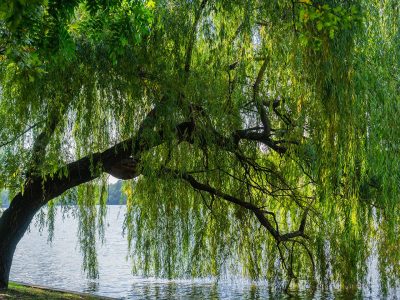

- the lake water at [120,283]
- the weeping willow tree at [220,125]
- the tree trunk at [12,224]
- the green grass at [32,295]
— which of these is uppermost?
the weeping willow tree at [220,125]

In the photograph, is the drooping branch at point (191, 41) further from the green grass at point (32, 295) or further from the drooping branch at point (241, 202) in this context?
the green grass at point (32, 295)

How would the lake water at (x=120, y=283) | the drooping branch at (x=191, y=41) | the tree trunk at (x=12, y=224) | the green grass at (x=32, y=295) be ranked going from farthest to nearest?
1. the lake water at (x=120, y=283)
2. the tree trunk at (x=12, y=224)
3. the green grass at (x=32, y=295)
4. the drooping branch at (x=191, y=41)

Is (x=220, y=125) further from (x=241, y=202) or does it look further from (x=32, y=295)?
(x=32, y=295)

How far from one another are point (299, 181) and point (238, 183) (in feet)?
2.75

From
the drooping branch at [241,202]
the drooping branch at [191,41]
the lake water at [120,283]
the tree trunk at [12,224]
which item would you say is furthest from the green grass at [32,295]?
the drooping branch at [191,41]

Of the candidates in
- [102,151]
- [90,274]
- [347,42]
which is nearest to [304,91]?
A: [347,42]

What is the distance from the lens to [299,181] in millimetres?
8438

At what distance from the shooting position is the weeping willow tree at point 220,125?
21.6 feet

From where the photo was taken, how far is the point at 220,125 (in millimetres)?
7152

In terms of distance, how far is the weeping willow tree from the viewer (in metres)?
6.59

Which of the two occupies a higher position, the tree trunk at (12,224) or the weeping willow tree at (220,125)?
the weeping willow tree at (220,125)

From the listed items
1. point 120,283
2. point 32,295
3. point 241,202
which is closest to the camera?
point 241,202

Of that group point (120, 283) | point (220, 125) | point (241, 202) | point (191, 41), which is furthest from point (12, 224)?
point (120, 283)

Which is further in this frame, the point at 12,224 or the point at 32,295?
the point at 12,224
